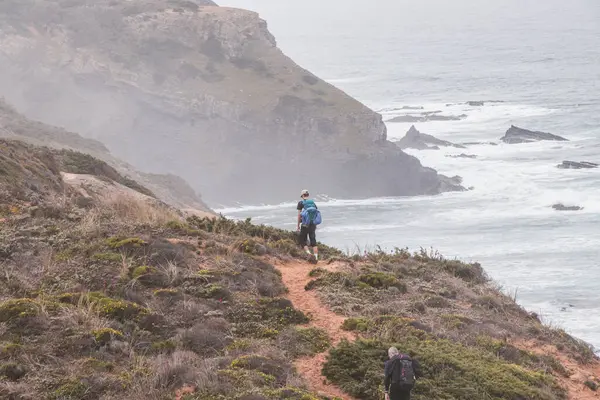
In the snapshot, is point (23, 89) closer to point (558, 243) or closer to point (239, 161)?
point (239, 161)

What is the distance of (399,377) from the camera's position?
27.6 feet

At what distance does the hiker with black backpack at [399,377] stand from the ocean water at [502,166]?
7.13 m

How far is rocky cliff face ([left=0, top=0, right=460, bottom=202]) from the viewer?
243 ft

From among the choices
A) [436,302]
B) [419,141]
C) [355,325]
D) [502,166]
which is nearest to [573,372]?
[436,302]

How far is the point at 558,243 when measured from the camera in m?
44.4

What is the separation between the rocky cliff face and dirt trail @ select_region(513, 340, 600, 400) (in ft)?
180

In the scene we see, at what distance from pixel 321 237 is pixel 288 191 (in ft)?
68.4

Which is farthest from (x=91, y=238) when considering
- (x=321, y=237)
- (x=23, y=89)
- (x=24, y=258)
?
(x=23, y=89)

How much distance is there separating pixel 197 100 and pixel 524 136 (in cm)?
3689

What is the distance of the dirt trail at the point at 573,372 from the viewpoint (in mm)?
10756

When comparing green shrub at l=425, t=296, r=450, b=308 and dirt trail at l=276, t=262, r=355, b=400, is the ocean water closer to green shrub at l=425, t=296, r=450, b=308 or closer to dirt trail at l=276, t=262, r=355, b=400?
green shrub at l=425, t=296, r=450, b=308

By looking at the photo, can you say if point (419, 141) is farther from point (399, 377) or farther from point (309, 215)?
point (399, 377)

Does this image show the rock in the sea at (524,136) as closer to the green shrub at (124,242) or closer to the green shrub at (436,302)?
the green shrub at (436,302)

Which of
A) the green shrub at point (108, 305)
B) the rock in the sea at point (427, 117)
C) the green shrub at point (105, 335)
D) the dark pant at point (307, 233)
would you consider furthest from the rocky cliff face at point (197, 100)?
the green shrub at point (105, 335)
